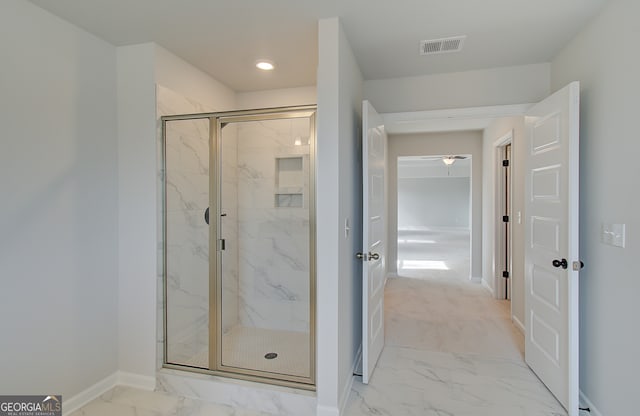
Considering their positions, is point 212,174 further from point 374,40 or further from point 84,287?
point 374,40

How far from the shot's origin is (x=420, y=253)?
8609 mm

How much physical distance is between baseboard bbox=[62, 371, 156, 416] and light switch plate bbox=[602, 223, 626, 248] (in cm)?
309

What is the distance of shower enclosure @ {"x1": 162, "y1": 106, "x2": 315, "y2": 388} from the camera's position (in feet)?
8.18

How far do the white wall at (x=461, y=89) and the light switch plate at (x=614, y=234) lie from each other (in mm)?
1287

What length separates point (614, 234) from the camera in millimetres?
1896

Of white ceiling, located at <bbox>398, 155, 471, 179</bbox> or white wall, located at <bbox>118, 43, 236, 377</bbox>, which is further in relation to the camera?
white ceiling, located at <bbox>398, 155, 471, 179</bbox>

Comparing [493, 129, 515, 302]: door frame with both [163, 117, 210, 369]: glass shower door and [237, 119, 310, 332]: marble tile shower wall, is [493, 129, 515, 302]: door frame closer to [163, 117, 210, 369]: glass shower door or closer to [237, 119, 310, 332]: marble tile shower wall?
[237, 119, 310, 332]: marble tile shower wall

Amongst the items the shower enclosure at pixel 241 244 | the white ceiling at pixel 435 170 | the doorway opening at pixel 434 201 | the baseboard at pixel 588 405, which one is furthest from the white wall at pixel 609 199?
the white ceiling at pixel 435 170

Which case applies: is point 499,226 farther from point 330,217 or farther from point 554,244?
point 330,217

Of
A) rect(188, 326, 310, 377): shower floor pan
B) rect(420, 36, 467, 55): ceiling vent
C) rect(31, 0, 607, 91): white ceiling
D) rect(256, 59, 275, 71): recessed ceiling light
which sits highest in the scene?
rect(256, 59, 275, 71): recessed ceiling light

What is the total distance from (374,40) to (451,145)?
13.1 ft

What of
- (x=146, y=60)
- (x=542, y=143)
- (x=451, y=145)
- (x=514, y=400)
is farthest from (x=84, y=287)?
(x=451, y=145)

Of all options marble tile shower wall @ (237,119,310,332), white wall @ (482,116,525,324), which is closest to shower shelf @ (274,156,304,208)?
marble tile shower wall @ (237,119,310,332)

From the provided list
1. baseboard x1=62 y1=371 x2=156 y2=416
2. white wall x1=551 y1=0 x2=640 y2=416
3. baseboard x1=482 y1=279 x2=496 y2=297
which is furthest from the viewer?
baseboard x1=482 y1=279 x2=496 y2=297
